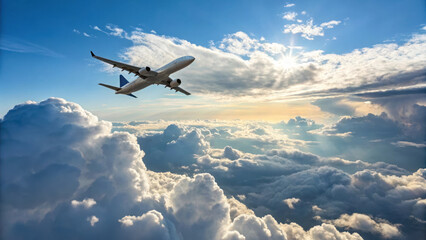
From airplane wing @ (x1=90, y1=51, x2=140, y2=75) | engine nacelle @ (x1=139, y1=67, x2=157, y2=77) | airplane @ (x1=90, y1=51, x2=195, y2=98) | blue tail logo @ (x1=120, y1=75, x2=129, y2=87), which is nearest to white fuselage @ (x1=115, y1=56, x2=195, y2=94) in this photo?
airplane @ (x1=90, y1=51, x2=195, y2=98)

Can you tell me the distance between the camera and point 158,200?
116 meters

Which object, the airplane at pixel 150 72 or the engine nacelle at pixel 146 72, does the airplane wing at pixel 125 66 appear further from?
the engine nacelle at pixel 146 72

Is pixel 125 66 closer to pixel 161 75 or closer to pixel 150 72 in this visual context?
pixel 150 72

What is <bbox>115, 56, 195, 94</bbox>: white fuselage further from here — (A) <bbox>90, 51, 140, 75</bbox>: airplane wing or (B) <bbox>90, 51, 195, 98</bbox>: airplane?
(A) <bbox>90, 51, 140, 75</bbox>: airplane wing

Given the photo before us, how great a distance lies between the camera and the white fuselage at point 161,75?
3111cm

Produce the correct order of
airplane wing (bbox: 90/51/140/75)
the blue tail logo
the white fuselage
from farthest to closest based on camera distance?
1. the blue tail logo
2. airplane wing (bbox: 90/51/140/75)
3. the white fuselage

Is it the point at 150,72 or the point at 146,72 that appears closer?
the point at 146,72

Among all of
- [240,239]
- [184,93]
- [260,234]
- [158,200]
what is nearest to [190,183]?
[158,200]

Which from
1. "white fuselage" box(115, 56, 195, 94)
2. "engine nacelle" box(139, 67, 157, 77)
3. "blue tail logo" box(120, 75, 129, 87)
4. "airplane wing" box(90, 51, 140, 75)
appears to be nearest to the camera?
"white fuselage" box(115, 56, 195, 94)

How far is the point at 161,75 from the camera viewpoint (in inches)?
1346

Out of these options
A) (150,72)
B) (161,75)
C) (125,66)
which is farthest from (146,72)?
(125,66)

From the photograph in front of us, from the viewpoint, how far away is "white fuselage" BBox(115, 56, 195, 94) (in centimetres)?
3111

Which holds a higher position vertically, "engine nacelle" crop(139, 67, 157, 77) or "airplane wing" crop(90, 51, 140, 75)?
"airplane wing" crop(90, 51, 140, 75)

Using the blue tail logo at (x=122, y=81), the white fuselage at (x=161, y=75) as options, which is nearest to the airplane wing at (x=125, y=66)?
the white fuselage at (x=161, y=75)
